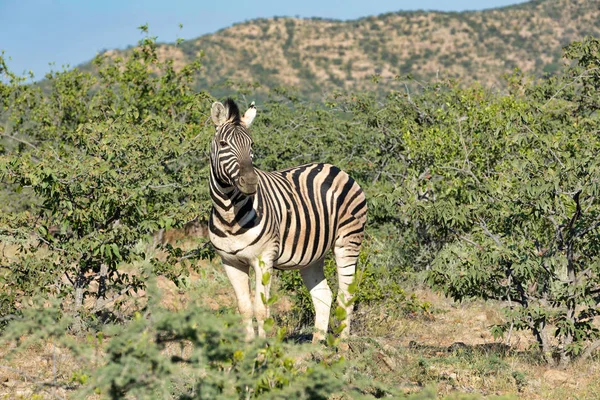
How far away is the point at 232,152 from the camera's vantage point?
6.78 m

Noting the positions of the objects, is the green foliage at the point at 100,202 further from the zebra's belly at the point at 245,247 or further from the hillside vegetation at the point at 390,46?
the hillside vegetation at the point at 390,46

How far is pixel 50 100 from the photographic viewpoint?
52.1 ft

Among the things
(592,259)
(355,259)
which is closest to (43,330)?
(355,259)

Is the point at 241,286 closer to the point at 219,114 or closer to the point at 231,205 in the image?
the point at 231,205

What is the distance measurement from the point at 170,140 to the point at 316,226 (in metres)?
2.37

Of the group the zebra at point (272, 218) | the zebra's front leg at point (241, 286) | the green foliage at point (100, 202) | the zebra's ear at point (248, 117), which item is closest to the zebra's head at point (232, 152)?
the zebra at point (272, 218)

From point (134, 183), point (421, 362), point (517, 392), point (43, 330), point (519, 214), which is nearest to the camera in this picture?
point (43, 330)

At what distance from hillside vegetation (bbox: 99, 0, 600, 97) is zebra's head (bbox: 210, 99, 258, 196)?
5760 cm

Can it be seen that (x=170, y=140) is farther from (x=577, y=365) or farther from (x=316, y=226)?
(x=577, y=365)

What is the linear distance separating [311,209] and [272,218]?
3.13 feet

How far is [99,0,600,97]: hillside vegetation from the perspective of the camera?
67062 mm

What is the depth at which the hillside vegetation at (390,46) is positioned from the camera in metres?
67.1

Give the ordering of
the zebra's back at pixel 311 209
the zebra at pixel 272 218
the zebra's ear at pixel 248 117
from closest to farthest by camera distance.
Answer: the zebra at pixel 272 218
the zebra's ear at pixel 248 117
the zebra's back at pixel 311 209

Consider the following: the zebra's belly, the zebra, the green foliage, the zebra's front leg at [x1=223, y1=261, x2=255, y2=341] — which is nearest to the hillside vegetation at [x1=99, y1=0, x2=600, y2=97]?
the green foliage
